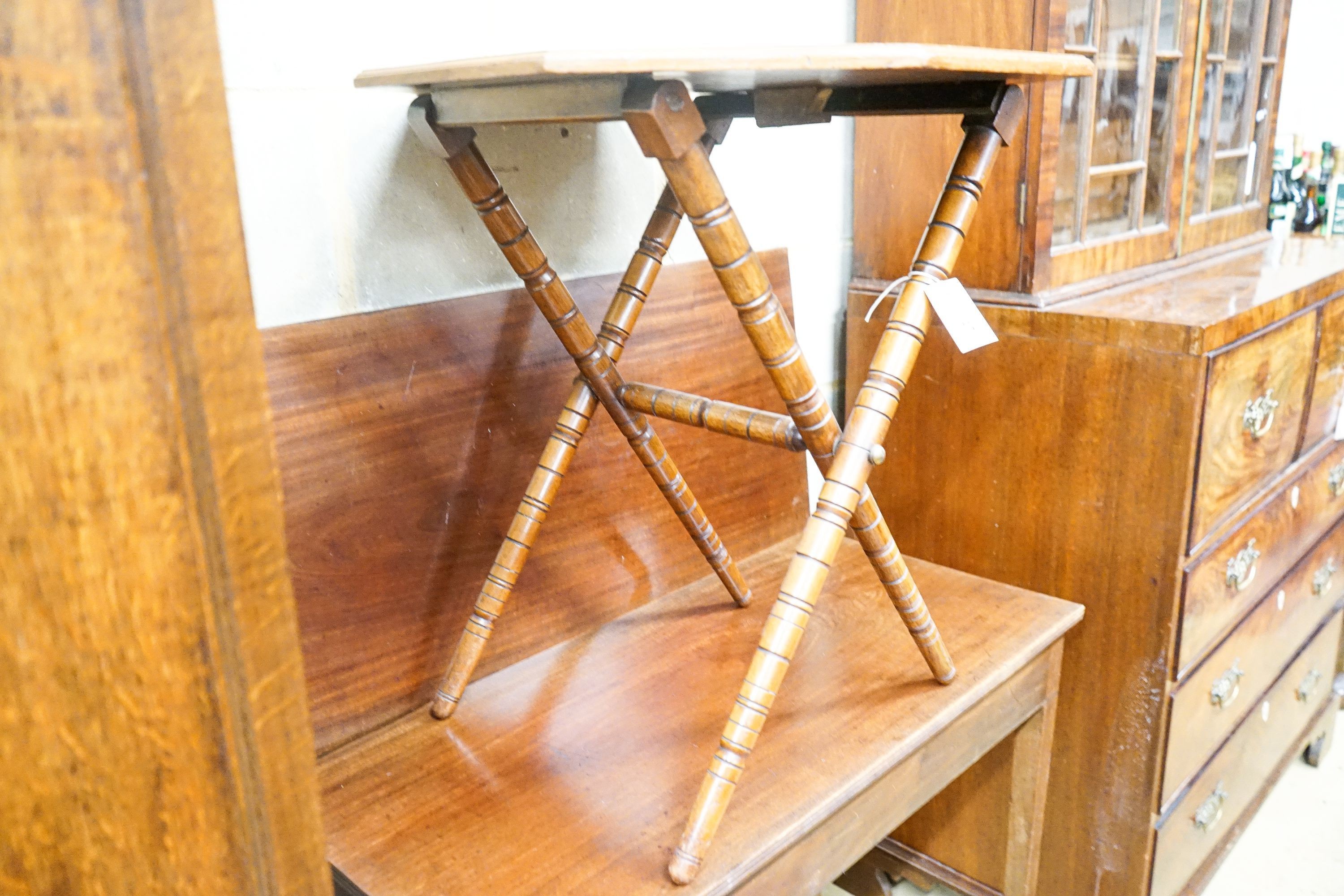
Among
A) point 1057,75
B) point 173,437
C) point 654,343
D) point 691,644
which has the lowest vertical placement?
point 691,644

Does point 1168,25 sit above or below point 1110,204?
above

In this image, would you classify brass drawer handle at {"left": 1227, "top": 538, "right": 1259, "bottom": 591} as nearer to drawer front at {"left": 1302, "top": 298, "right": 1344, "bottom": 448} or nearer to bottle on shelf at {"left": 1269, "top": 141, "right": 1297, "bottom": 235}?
drawer front at {"left": 1302, "top": 298, "right": 1344, "bottom": 448}

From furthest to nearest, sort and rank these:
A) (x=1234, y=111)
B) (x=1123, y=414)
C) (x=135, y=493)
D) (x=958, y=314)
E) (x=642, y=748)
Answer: (x=1234, y=111), (x=1123, y=414), (x=642, y=748), (x=958, y=314), (x=135, y=493)

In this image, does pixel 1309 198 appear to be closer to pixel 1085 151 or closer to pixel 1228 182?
pixel 1228 182

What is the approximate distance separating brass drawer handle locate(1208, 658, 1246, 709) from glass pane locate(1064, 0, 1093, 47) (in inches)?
35.9

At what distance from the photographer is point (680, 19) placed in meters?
1.22

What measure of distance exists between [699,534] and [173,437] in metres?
0.76

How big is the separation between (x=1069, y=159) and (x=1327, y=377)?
63 cm

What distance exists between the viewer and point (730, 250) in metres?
0.73

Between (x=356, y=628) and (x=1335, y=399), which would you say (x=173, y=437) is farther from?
(x=1335, y=399)

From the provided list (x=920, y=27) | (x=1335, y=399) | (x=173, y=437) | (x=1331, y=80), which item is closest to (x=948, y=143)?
(x=920, y=27)

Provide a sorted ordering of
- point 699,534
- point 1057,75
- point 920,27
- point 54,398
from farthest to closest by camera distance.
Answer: point 920,27
point 699,534
point 1057,75
point 54,398

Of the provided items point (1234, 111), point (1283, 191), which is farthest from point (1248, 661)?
point (1283, 191)

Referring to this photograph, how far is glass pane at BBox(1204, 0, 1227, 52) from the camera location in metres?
1.51
